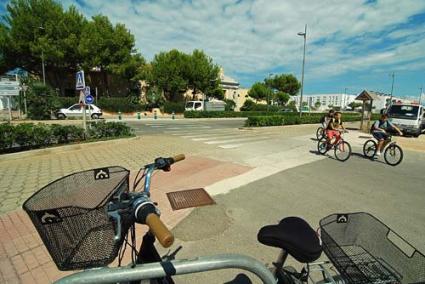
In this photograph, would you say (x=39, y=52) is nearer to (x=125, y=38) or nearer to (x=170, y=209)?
(x=125, y=38)

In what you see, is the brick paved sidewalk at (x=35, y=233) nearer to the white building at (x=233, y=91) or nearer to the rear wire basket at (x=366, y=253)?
the rear wire basket at (x=366, y=253)

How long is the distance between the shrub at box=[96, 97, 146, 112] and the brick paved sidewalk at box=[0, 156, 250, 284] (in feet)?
91.5

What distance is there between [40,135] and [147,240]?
8300mm

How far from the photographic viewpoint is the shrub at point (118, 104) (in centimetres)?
3256

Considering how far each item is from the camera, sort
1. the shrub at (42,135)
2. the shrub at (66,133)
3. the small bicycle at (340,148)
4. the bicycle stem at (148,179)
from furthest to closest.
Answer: the shrub at (66,133), the small bicycle at (340,148), the shrub at (42,135), the bicycle stem at (148,179)

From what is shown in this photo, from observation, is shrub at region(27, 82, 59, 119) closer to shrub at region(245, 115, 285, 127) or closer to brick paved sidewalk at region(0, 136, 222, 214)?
brick paved sidewalk at region(0, 136, 222, 214)

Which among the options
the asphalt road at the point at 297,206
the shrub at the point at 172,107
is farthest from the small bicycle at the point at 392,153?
the shrub at the point at 172,107

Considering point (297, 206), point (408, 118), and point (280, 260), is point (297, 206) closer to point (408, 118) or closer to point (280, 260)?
point (280, 260)

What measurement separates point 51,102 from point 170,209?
23280mm

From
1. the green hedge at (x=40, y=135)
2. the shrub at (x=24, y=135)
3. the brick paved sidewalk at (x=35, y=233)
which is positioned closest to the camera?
the brick paved sidewalk at (x=35, y=233)

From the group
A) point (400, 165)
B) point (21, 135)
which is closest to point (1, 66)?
point (21, 135)

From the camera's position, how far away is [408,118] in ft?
55.1

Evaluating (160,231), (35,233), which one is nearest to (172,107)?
(35,233)

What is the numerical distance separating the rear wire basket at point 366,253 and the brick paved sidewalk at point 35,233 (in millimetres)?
Answer: 2212
